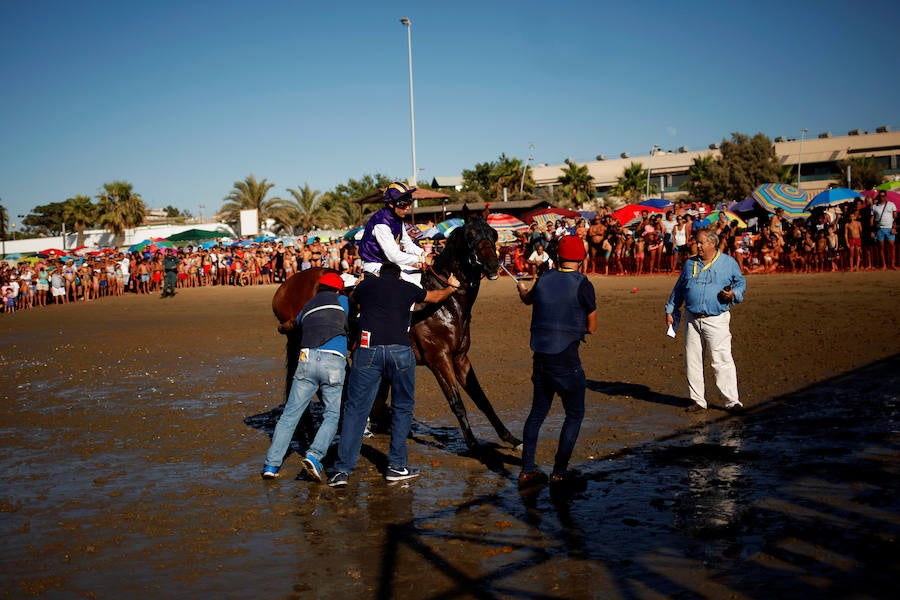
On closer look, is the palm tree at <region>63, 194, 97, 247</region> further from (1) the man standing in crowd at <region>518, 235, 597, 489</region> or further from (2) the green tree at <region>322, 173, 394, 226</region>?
(1) the man standing in crowd at <region>518, 235, 597, 489</region>

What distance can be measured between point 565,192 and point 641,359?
6642cm

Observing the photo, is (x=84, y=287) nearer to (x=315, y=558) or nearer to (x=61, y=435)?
(x=61, y=435)

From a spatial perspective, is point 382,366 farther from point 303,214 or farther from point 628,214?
point 303,214

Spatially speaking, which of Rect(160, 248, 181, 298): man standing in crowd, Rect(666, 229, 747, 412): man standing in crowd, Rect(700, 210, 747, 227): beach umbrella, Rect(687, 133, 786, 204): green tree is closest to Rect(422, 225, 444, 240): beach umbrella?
Rect(160, 248, 181, 298): man standing in crowd

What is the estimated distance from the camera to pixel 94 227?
8894 centimetres

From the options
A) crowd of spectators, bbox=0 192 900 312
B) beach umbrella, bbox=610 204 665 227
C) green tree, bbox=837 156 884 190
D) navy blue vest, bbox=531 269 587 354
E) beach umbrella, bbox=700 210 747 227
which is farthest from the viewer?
green tree, bbox=837 156 884 190

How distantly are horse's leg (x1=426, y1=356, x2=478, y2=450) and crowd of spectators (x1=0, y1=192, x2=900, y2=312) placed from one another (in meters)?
4.67

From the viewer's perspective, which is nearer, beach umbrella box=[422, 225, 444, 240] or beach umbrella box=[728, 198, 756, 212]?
beach umbrella box=[728, 198, 756, 212]

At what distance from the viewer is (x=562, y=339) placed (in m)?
6.39

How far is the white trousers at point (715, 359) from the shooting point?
29.5 feet

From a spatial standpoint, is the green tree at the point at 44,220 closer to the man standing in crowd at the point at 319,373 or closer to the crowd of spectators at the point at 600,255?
the crowd of spectators at the point at 600,255

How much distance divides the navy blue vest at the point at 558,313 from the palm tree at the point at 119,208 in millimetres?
78684

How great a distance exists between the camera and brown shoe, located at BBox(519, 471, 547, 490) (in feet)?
21.5

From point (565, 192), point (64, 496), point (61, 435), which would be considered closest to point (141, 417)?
point (61, 435)
